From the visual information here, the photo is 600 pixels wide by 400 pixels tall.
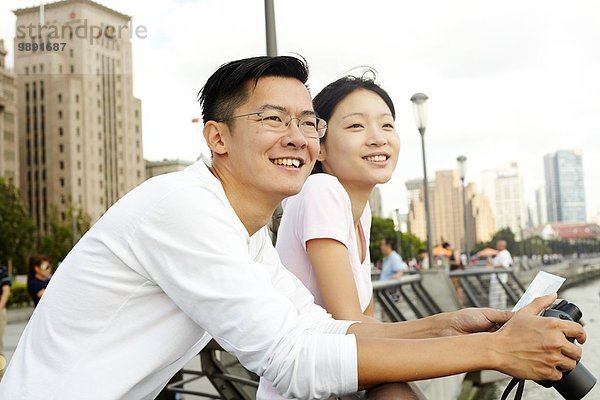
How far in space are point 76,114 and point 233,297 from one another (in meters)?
98.7

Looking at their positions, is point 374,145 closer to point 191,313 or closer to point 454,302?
point 191,313

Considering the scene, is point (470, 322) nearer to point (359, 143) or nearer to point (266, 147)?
point (266, 147)

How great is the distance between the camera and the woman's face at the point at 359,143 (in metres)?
2.59

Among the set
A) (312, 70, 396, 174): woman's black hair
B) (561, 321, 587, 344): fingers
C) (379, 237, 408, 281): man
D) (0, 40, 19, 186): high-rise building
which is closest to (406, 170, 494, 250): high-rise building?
(0, 40, 19, 186): high-rise building

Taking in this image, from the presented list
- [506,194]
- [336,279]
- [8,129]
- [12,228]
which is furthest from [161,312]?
[506,194]

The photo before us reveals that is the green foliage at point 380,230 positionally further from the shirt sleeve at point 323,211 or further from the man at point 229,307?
the man at point 229,307

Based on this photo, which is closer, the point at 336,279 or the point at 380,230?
the point at 336,279

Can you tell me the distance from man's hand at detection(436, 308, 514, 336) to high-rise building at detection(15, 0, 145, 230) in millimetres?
93105

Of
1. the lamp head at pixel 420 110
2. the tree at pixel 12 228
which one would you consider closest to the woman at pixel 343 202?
the lamp head at pixel 420 110

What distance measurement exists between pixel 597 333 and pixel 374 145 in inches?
Answer: 509

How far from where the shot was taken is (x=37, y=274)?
10461mm

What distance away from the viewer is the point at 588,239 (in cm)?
13488

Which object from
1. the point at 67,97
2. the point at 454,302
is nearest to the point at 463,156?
the point at 454,302

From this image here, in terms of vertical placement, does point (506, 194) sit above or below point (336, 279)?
above
